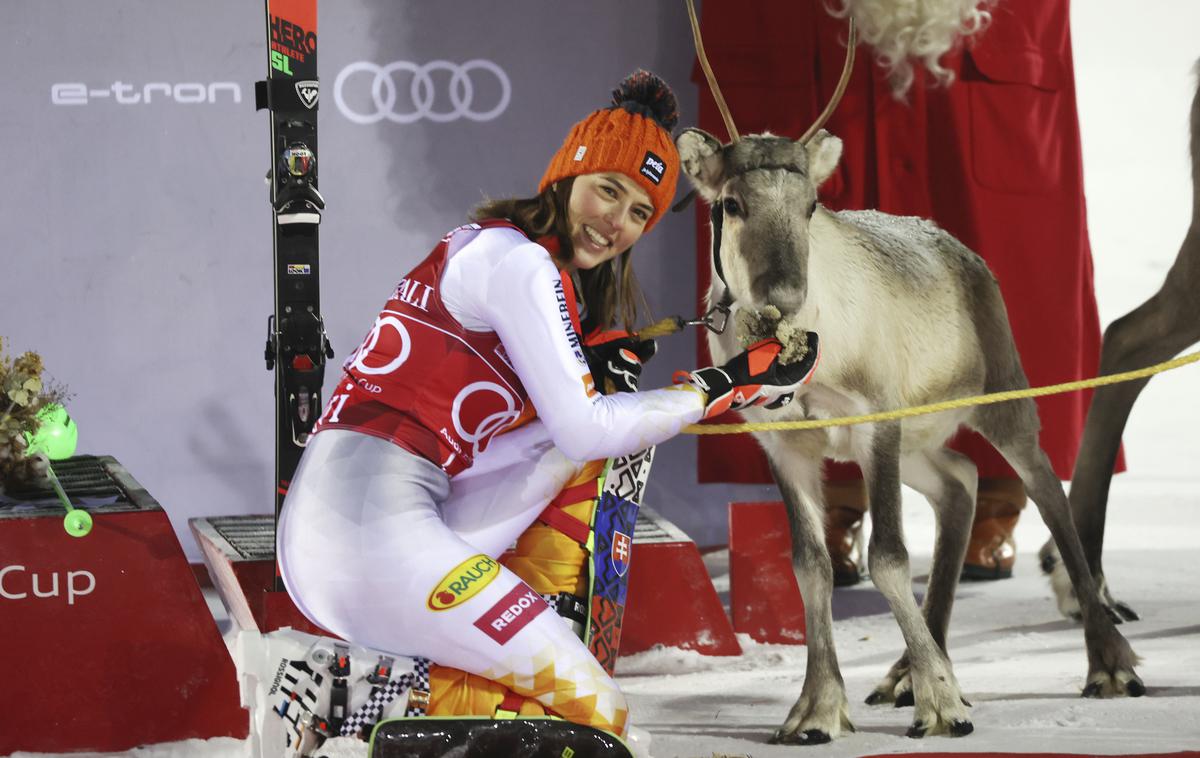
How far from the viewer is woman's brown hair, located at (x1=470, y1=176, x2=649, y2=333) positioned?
3.11 meters

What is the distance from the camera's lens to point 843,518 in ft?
18.8

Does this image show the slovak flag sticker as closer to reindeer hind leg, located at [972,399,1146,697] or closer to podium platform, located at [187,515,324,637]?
podium platform, located at [187,515,324,637]

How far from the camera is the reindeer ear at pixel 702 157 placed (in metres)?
3.52

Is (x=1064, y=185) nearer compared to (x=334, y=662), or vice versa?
(x=334, y=662)

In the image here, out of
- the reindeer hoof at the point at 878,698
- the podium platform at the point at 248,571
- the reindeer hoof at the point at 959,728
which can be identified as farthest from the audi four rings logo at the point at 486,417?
the reindeer hoof at the point at 878,698

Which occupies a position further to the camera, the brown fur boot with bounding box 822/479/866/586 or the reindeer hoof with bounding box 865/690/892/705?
the brown fur boot with bounding box 822/479/866/586

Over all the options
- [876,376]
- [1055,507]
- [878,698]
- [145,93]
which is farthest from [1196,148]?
[145,93]

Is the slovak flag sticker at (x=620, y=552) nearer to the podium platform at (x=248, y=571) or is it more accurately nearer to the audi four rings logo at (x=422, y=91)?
the podium platform at (x=248, y=571)

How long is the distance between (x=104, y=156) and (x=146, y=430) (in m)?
1.07

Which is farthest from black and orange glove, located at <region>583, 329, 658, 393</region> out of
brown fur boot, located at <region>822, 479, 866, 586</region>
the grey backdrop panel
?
the grey backdrop panel

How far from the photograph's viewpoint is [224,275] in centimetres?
587

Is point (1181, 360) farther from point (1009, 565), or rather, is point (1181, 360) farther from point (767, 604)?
Result: point (1009, 565)

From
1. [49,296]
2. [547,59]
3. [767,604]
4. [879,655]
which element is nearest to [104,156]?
[49,296]

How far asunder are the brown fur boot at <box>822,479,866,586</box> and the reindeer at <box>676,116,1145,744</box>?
1.53 m
